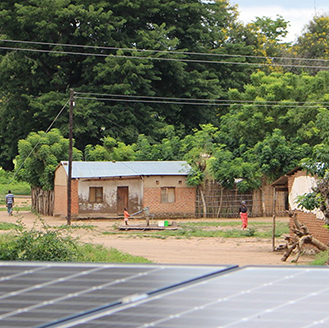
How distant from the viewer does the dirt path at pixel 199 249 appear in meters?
19.7

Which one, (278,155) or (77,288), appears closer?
(77,288)

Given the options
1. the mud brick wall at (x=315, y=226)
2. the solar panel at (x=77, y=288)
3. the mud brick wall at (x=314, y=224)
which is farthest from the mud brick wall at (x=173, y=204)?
the solar panel at (x=77, y=288)

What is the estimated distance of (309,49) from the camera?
65250mm

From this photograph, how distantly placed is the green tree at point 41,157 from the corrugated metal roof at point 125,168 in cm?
210

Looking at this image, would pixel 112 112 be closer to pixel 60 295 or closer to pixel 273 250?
pixel 273 250

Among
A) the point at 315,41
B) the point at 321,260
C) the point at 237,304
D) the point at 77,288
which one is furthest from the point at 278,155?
the point at 237,304

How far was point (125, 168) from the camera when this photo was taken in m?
40.0

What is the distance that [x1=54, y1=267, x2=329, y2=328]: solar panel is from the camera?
11.1 feet

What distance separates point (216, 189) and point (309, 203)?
2191 cm

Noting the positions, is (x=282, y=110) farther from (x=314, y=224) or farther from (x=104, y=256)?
(x=104, y=256)

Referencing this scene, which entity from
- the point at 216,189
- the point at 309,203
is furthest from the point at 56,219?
the point at 309,203

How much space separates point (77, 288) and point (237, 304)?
99 centimetres

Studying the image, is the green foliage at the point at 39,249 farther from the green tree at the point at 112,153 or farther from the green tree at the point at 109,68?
the green tree at the point at 109,68

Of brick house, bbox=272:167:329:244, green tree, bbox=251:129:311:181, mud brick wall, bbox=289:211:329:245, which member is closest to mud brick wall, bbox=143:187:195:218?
green tree, bbox=251:129:311:181
